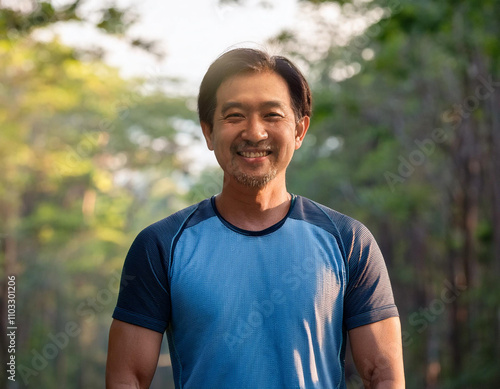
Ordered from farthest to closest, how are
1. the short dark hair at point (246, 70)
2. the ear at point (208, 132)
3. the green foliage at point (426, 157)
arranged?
the green foliage at point (426, 157)
the ear at point (208, 132)
the short dark hair at point (246, 70)

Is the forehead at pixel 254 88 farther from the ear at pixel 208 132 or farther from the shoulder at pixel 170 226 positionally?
the shoulder at pixel 170 226

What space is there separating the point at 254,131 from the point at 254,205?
11.0 inches

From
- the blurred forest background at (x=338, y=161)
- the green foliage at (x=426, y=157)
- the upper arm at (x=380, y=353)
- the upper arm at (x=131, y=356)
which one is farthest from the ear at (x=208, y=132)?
the green foliage at (x=426, y=157)

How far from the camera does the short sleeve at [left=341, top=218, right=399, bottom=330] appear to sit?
249 cm

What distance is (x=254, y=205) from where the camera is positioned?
2635mm

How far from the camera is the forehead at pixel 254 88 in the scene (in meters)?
2.57

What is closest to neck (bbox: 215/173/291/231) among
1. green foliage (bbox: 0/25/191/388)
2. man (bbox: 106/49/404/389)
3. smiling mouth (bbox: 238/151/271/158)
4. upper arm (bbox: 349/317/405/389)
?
man (bbox: 106/49/404/389)

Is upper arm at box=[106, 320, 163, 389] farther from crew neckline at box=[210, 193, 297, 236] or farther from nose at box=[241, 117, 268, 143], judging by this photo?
nose at box=[241, 117, 268, 143]

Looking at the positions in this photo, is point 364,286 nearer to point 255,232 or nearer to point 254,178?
point 255,232

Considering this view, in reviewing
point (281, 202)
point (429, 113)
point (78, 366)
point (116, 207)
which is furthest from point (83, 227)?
point (281, 202)

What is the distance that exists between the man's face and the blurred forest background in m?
5.67

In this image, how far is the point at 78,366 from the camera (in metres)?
36.2

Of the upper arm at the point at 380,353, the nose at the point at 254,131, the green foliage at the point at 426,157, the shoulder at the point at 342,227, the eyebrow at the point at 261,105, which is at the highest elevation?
the green foliage at the point at 426,157

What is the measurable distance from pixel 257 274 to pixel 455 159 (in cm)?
1604
